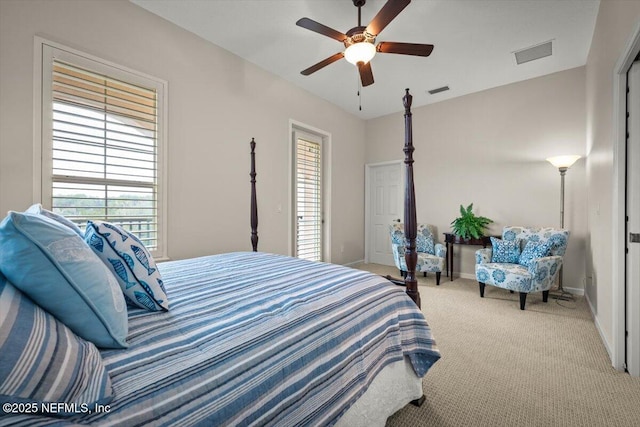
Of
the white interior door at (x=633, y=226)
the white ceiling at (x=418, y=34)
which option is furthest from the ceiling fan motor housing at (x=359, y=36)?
the white interior door at (x=633, y=226)

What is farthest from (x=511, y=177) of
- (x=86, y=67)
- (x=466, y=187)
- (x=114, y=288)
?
(x=86, y=67)

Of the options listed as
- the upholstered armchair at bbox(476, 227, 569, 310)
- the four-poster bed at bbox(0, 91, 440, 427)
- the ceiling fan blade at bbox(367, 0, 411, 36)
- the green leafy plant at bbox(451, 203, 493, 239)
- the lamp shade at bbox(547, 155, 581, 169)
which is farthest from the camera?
the green leafy plant at bbox(451, 203, 493, 239)

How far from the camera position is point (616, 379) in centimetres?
183

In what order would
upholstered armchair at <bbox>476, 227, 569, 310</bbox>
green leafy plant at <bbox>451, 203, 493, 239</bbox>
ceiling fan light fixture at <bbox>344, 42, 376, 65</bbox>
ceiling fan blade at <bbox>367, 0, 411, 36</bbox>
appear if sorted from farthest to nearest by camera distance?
green leafy plant at <bbox>451, 203, 493, 239</bbox> → upholstered armchair at <bbox>476, 227, 569, 310</bbox> → ceiling fan light fixture at <bbox>344, 42, 376, 65</bbox> → ceiling fan blade at <bbox>367, 0, 411, 36</bbox>

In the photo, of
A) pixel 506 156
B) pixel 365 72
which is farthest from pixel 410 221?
pixel 506 156

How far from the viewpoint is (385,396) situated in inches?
52.8

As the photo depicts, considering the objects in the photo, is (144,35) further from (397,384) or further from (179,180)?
(397,384)

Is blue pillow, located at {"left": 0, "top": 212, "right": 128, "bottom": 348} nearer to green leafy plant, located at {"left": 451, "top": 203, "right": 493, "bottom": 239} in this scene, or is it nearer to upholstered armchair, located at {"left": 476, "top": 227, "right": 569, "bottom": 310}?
upholstered armchair, located at {"left": 476, "top": 227, "right": 569, "bottom": 310}

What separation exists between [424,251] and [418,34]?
3.02 m

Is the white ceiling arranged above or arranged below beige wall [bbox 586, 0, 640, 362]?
above

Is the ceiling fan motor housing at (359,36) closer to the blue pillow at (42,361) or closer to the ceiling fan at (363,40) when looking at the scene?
the ceiling fan at (363,40)

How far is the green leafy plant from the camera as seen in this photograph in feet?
13.4

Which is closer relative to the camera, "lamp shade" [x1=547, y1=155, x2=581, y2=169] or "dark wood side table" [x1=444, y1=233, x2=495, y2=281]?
"lamp shade" [x1=547, y1=155, x2=581, y2=169]

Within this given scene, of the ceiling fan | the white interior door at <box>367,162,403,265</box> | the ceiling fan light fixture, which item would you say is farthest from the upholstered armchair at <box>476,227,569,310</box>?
the ceiling fan light fixture
